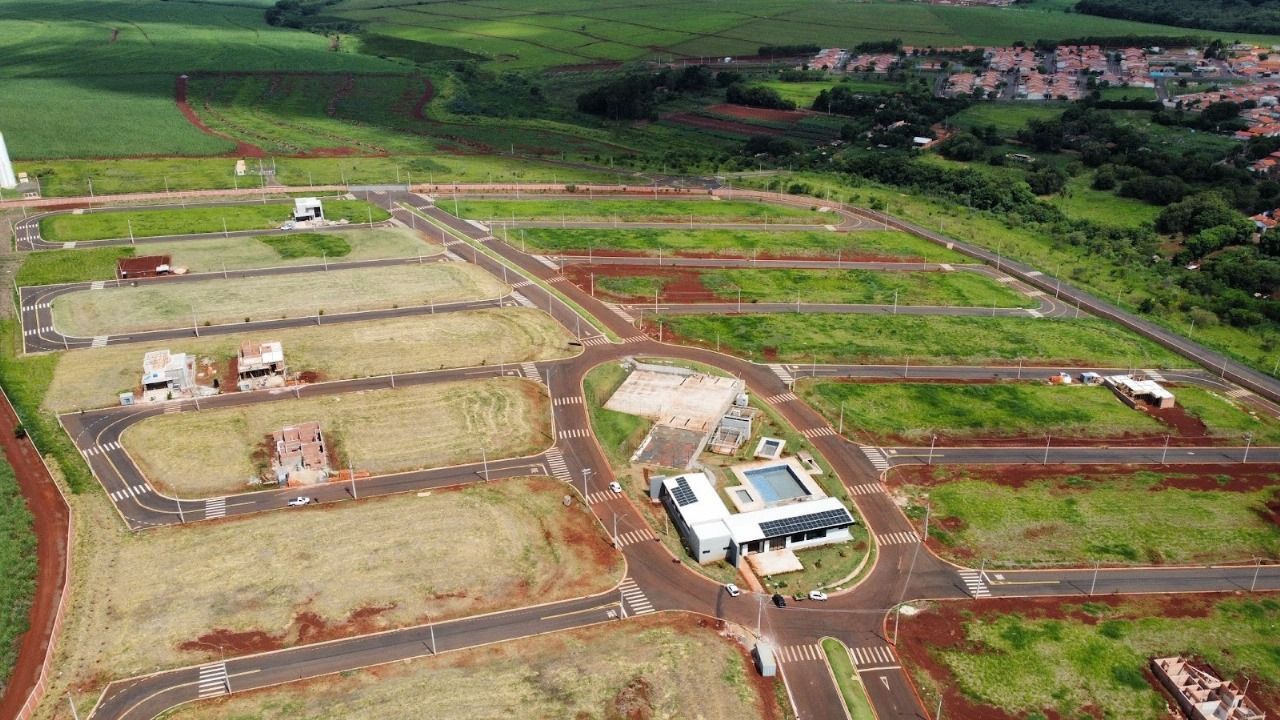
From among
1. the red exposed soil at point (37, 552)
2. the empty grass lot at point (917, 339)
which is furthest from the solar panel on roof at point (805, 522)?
the red exposed soil at point (37, 552)

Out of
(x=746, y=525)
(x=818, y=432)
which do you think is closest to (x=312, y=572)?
(x=746, y=525)

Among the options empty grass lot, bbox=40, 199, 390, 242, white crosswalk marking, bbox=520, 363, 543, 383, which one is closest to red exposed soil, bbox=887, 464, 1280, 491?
white crosswalk marking, bbox=520, 363, 543, 383

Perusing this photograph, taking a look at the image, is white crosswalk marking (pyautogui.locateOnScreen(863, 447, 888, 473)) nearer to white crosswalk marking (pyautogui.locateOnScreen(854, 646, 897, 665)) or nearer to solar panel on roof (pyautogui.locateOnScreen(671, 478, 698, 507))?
solar panel on roof (pyautogui.locateOnScreen(671, 478, 698, 507))

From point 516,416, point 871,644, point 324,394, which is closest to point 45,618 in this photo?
point 324,394

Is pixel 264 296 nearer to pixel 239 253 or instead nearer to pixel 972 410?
pixel 239 253

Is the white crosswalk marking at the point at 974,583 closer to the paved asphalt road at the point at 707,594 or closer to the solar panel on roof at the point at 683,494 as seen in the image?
the paved asphalt road at the point at 707,594

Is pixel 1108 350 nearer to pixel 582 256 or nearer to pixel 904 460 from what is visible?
pixel 904 460
